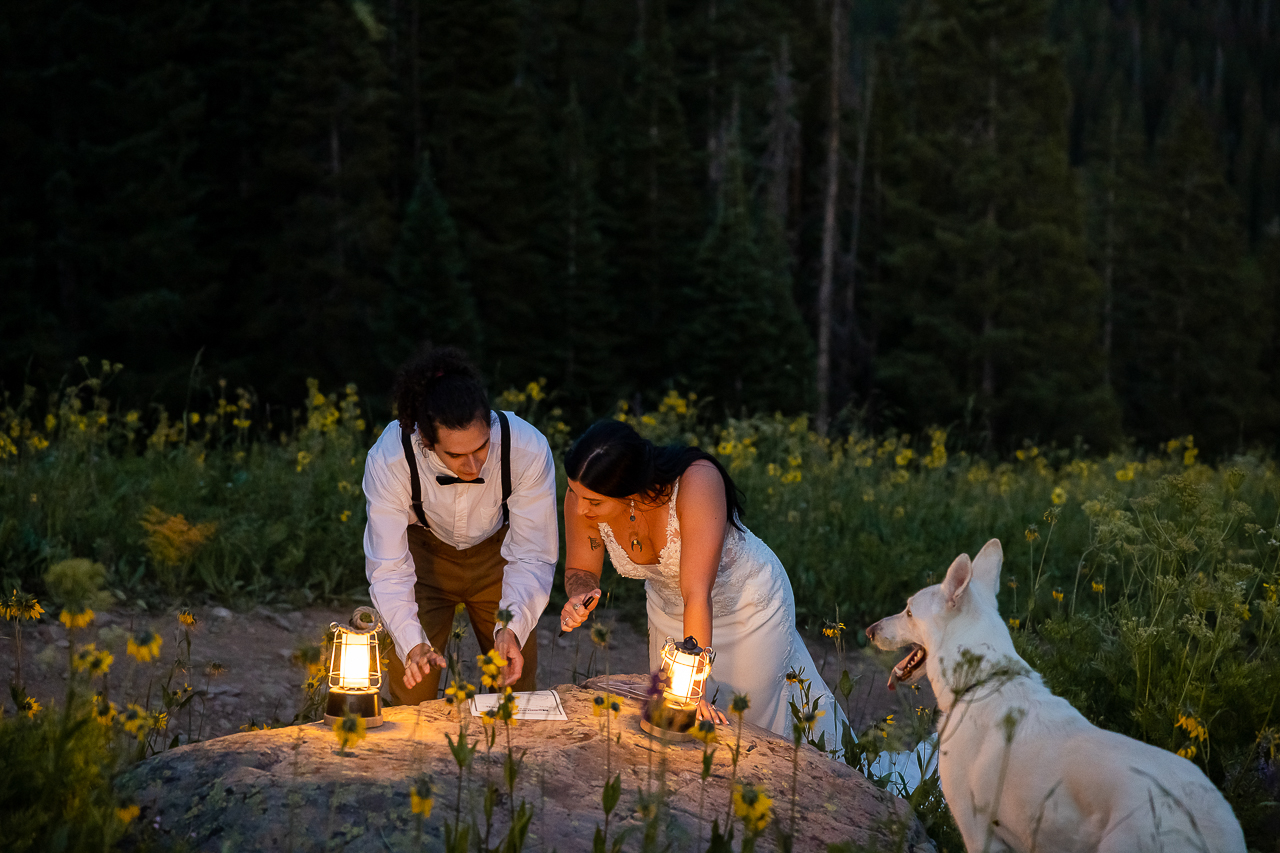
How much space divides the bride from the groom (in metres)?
0.20

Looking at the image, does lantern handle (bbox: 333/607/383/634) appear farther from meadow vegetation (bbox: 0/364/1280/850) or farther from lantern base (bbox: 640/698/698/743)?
lantern base (bbox: 640/698/698/743)

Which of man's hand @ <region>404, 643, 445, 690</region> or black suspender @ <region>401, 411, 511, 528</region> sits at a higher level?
black suspender @ <region>401, 411, 511, 528</region>

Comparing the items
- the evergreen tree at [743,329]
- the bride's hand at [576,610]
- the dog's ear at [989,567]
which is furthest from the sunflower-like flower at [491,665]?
the evergreen tree at [743,329]

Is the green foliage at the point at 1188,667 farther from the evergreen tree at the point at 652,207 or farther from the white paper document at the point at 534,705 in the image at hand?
the evergreen tree at the point at 652,207

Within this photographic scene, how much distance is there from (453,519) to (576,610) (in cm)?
95

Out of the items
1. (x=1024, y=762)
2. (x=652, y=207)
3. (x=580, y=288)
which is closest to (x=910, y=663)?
(x=1024, y=762)

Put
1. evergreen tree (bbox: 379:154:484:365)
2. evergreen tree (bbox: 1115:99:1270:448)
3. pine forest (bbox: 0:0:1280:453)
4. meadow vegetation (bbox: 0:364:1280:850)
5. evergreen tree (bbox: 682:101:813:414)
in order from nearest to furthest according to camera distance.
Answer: meadow vegetation (bbox: 0:364:1280:850) → pine forest (bbox: 0:0:1280:453) → evergreen tree (bbox: 379:154:484:365) → evergreen tree (bbox: 682:101:813:414) → evergreen tree (bbox: 1115:99:1270:448)

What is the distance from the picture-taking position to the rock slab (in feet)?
9.87

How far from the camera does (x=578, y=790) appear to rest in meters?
3.34

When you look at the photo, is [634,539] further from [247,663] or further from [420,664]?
[247,663]

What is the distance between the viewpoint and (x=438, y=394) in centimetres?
440

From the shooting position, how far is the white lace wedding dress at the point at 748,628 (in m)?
5.20

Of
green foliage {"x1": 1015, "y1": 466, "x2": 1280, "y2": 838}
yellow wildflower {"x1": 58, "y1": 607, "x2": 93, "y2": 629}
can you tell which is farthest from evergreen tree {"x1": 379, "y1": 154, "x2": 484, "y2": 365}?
yellow wildflower {"x1": 58, "y1": 607, "x2": 93, "y2": 629}

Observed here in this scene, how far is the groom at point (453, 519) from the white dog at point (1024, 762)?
56.7 inches
